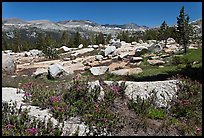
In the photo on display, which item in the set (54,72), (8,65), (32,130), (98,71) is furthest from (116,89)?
(8,65)


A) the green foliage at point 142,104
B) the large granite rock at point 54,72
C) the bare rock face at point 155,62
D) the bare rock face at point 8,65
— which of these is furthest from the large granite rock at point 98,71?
the green foliage at point 142,104

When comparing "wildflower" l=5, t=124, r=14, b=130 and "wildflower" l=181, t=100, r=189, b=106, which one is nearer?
"wildflower" l=5, t=124, r=14, b=130

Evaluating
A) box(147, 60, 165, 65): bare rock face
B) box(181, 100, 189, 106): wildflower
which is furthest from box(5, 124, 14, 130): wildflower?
box(147, 60, 165, 65): bare rock face

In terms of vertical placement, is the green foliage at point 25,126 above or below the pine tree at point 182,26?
below

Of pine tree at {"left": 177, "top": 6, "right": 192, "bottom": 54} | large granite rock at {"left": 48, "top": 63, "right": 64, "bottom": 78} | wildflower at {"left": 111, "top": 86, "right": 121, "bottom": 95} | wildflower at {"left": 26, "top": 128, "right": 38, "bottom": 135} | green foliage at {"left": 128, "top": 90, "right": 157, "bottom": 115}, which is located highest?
pine tree at {"left": 177, "top": 6, "right": 192, "bottom": 54}

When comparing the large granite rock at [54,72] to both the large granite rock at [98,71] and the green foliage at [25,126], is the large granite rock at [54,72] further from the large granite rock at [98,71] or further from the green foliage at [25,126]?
the green foliage at [25,126]

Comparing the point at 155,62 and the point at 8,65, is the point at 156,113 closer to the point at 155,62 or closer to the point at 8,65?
the point at 155,62

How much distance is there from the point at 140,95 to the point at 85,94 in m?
2.41

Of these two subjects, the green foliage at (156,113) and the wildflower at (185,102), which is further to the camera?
the wildflower at (185,102)

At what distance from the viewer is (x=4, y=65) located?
85.4 ft

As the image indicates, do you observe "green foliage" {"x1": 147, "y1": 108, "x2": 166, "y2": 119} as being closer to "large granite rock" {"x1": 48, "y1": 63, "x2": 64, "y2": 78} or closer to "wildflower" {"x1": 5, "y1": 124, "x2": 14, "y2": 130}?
"wildflower" {"x1": 5, "y1": 124, "x2": 14, "y2": 130}

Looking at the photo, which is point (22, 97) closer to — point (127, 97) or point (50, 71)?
point (127, 97)

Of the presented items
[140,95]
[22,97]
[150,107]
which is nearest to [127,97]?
[140,95]

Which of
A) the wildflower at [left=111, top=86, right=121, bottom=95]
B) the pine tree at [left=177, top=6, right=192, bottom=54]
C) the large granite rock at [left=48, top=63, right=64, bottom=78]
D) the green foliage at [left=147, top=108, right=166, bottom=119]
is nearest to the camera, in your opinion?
the green foliage at [left=147, top=108, right=166, bottom=119]
